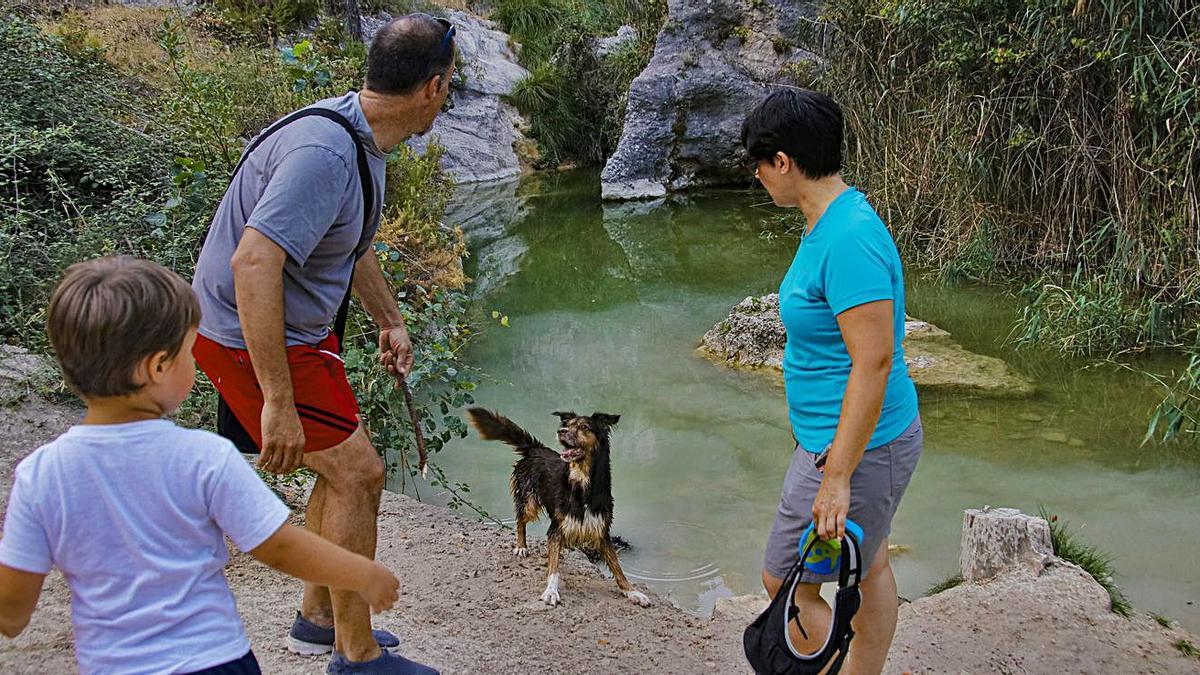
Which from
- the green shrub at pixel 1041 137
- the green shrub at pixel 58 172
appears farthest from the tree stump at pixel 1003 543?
the green shrub at pixel 58 172

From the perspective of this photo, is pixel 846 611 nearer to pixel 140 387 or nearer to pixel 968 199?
pixel 140 387

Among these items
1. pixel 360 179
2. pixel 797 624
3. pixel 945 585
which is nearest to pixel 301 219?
pixel 360 179

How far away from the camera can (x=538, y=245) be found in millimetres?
12352

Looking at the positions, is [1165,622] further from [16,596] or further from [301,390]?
[16,596]

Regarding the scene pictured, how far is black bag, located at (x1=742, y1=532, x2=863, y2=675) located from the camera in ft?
8.07

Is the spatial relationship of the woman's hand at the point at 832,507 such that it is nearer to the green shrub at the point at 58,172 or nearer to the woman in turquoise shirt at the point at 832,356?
the woman in turquoise shirt at the point at 832,356

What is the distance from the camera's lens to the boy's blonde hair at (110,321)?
5.32 ft

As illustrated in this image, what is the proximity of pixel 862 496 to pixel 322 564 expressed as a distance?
53.0 inches

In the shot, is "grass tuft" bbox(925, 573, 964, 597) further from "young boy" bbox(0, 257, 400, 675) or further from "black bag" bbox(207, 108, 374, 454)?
"young boy" bbox(0, 257, 400, 675)

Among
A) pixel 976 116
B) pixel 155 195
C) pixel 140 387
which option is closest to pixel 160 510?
pixel 140 387

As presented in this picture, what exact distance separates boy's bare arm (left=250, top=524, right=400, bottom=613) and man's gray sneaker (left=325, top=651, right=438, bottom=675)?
3.19 feet

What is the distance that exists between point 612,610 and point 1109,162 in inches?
233

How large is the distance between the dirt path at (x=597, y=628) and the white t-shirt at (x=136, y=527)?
142 centimetres

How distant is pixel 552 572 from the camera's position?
409cm
